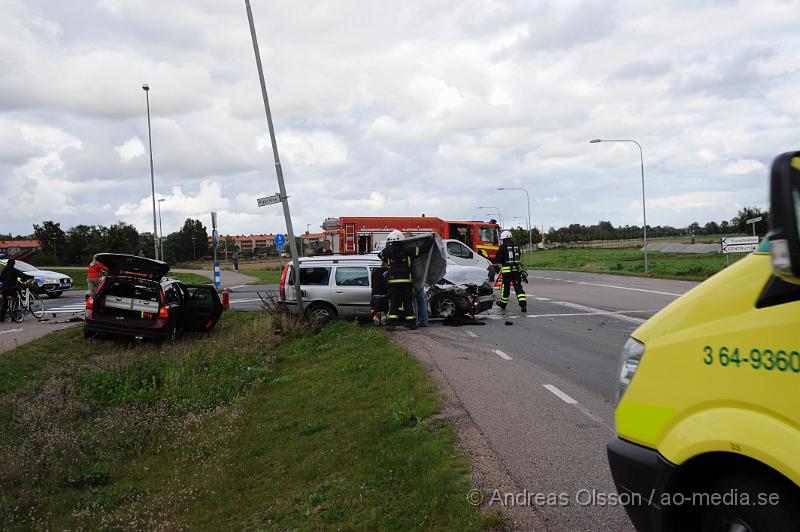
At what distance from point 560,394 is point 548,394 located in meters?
0.14

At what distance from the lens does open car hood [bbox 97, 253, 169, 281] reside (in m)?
13.1

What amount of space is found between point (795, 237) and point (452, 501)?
8.92ft

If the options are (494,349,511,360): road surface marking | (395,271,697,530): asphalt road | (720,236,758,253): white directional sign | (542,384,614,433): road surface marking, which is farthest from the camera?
(720,236,758,253): white directional sign

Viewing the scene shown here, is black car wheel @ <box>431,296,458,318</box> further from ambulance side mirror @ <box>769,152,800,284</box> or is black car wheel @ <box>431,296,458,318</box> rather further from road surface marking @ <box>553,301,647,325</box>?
ambulance side mirror @ <box>769,152,800,284</box>

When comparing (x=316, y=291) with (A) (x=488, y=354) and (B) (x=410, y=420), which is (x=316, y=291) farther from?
(B) (x=410, y=420)

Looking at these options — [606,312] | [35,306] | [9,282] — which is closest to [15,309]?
[35,306]

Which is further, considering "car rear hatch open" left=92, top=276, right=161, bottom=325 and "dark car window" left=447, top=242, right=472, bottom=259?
"dark car window" left=447, top=242, right=472, bottom=259

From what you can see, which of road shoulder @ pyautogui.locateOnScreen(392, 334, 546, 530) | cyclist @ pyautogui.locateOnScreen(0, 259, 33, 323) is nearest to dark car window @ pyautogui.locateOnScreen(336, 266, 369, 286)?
road shoulder @ pyautogui.locateOnScreen(392, 334, 546, 530)

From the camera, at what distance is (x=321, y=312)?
15188 millimetres

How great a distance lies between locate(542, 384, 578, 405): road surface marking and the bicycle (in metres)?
15.9

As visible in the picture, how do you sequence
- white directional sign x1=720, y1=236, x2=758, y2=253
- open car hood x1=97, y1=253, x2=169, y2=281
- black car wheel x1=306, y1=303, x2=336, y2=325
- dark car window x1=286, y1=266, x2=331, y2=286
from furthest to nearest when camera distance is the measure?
white directional sign x1=720, y1=236, x2=758, y2=253
dark car window x1=286, y1=266, x2=331, y2=286
black car wheel x1=306, y1=303, x2=336, y2=325
open car hood x1=97, y1=253, x2=169, y2=281

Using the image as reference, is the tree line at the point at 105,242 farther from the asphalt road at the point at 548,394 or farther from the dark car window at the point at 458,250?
the asphalt road at the point at 548,394

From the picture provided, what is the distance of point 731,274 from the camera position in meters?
2.53

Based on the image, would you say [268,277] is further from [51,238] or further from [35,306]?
[51,238]
